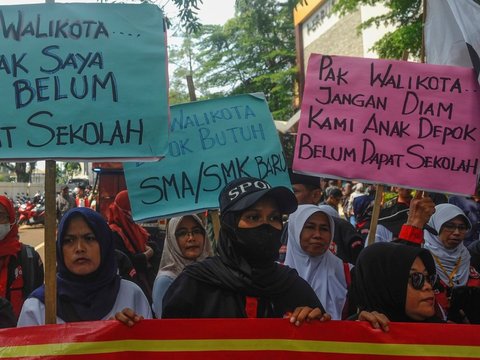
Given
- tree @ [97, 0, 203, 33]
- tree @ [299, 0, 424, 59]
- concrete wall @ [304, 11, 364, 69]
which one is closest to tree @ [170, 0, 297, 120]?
concrete wall @ [304, 11, 364, 69]

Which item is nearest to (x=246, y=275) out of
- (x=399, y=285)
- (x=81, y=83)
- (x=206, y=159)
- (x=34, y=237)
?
(x=399, y=285)

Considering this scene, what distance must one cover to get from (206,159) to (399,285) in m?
1.55

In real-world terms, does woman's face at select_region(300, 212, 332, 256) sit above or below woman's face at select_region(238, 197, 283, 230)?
below

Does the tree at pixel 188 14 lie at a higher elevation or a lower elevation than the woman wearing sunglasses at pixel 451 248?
higher

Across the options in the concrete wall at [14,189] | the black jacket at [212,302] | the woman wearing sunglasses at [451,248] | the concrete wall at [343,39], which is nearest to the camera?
the black jacket at [212,302]

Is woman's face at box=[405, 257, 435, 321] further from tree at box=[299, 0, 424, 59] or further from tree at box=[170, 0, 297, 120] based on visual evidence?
tree at box=[170, 0, 297, 120]

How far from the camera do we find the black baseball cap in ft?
7.20

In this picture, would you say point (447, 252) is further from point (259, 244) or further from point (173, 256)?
point (259, 244)

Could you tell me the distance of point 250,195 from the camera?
7.25ft

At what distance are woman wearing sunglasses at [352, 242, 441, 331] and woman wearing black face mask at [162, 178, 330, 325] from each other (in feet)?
0.72

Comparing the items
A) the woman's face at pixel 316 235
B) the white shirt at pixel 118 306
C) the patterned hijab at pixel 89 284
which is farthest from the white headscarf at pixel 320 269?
the patterned hijab at pixel 89 284

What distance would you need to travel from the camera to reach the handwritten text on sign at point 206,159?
3.25m

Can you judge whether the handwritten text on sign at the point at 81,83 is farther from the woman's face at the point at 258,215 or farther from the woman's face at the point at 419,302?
the woman's face at the point at 419,302

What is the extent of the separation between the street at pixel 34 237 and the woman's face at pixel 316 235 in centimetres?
929
